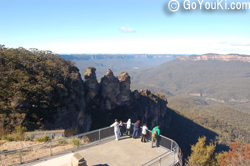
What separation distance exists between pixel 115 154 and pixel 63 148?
379 centimetres

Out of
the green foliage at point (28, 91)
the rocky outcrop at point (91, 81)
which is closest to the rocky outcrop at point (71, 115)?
the green foliage at point (28, 91)

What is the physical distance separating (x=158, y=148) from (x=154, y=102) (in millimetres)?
55546

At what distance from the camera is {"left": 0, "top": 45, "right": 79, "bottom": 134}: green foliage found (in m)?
18.9

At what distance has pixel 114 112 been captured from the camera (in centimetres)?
5275

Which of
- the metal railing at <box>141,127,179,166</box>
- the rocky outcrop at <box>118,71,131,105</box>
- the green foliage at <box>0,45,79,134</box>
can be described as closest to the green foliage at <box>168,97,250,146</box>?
the rocky outcrop at <box>118,71,131,105</box>

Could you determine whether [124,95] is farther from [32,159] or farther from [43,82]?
[32,159]

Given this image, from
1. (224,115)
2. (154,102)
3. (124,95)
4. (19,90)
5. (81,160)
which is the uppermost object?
(19,90)

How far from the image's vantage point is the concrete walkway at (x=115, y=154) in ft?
32.7

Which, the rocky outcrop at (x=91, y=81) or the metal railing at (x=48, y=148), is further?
the rocky outcrop at (x=91, y=81)

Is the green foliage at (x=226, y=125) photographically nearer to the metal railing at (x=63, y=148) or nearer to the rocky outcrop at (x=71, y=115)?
the rocky outcrop at (x=71, y=115)

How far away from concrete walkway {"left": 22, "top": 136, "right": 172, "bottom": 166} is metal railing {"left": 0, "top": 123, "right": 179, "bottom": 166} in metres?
0.56

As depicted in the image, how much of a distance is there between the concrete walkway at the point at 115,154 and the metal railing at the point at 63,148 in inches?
22.0

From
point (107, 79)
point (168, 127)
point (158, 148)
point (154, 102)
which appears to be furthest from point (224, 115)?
point (158, 148)

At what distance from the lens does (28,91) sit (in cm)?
2300
